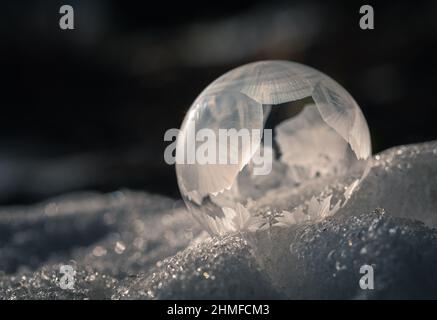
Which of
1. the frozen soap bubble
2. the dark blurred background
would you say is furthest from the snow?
the dark blurred background

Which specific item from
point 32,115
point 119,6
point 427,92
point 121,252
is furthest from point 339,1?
point 121,252

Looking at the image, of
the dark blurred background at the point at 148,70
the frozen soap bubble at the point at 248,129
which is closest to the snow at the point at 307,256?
the frozen soap bubble at the point at 248,129

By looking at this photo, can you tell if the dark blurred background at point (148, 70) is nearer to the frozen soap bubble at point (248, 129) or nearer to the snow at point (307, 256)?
the snow at point (307, 256)

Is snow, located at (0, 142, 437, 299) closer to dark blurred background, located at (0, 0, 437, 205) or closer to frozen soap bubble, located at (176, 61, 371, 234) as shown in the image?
frozen soap bubble, located at (176, 61, 371, 234)

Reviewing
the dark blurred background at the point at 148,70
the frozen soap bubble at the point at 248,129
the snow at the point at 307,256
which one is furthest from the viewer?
the dark blurred background at the point at 148,70

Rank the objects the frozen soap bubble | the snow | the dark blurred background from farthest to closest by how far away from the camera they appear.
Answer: the dark blurred background
the frozen soap bubble
the snow

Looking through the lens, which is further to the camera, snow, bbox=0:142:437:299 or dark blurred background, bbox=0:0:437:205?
dark blurred background, bbox=0:0:437:205

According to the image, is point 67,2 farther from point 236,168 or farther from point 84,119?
point 236,168
